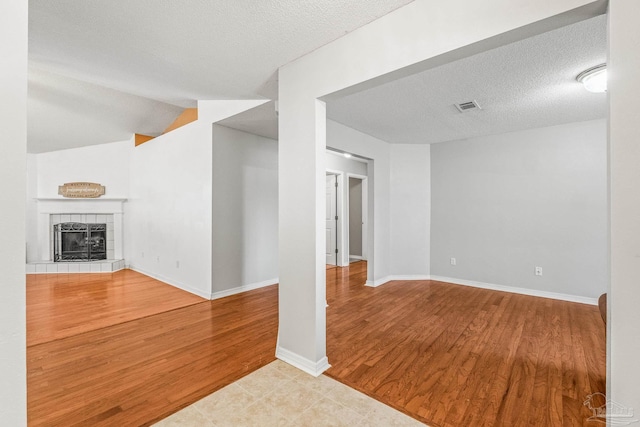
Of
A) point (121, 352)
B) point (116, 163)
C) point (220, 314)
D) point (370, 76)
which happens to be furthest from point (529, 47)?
point (116, 163)

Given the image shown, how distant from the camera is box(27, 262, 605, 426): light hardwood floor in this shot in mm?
1778

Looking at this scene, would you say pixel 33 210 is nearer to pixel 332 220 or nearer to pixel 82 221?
pixel 82 221

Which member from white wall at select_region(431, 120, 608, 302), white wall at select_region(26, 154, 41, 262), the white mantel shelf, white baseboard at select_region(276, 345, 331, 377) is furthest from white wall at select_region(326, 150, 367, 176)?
white wall at select_region(26, 154, 41, 262)

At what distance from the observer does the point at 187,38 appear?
6.93 feet

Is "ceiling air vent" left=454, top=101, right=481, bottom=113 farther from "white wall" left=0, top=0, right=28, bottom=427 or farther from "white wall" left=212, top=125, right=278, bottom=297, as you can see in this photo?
"white wall" left=0, top=0, right=28, bottom=427

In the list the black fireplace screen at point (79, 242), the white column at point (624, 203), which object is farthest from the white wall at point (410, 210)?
the black fireplace screen at point (79, 242)

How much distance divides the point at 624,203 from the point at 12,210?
7.03 feet

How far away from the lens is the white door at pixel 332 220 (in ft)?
20.6

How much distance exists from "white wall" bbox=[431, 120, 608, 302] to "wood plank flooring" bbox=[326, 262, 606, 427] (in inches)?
19.2

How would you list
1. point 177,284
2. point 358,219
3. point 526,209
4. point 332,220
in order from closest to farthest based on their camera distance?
point 526,209
point 177,284
point 332,220
point 358,219

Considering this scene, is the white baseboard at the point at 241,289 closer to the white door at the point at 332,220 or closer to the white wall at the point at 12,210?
the white door at the point at 332,220

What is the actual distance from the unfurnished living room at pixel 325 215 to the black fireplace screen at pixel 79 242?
0.34ft

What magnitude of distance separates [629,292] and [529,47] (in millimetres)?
1852

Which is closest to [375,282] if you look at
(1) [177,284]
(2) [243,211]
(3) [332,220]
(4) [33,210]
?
(3) [332,220]
